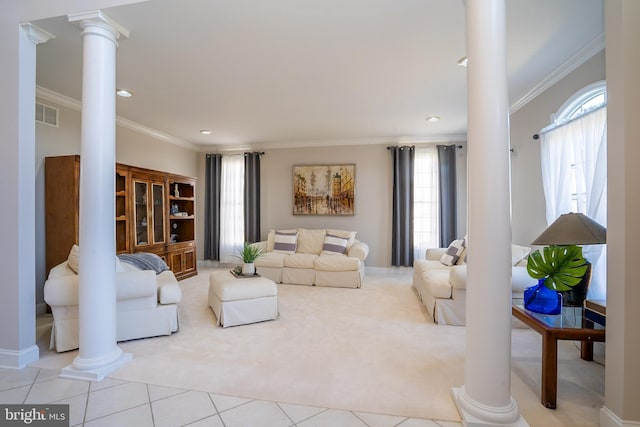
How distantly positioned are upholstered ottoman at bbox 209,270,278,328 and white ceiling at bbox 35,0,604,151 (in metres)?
2.21

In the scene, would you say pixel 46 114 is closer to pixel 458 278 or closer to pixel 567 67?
pixel 458 278

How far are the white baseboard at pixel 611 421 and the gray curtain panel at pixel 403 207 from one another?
155 inches

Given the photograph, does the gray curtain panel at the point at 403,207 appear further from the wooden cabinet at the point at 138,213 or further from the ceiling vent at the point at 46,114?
the ceiling vent at the point at 46,114

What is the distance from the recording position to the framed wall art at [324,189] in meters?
5.88

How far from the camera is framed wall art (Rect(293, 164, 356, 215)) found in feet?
19.3

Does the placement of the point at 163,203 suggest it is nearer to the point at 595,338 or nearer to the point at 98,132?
the point at 98,132

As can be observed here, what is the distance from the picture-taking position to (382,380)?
6.88 feet

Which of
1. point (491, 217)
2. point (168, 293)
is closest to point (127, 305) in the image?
point (168, 293)

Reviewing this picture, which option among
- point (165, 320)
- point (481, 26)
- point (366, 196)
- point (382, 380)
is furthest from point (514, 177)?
point (165, 320)

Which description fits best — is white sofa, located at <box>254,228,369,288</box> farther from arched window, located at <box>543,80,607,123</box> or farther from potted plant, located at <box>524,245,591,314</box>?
arched window, located at <box>543,80,607,123</box>

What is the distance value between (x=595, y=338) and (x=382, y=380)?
4.32 feet

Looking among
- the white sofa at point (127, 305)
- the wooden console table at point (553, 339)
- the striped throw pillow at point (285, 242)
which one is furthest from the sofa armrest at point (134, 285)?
the wooden console table at point (553, 339)

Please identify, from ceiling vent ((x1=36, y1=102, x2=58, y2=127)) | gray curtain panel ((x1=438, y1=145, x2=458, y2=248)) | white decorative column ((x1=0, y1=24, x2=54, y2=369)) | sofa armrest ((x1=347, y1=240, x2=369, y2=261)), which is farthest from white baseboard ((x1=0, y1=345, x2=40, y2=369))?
gray curtain panel ((x1=438, y1=145, x2=458, y2=248))

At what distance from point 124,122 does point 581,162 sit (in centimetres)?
588
